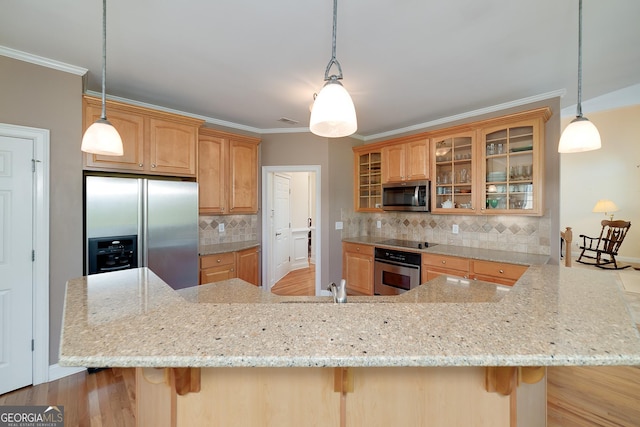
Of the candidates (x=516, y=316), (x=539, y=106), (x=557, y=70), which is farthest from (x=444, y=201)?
(x=516, y=316)

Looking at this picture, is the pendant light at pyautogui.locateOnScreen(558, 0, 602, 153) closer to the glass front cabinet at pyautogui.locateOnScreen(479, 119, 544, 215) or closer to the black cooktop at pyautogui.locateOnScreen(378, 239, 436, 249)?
the glass front cabinet at pyautogui.locateOnScreen(479, 119, 544, 215)

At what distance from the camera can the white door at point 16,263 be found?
206 centimetres

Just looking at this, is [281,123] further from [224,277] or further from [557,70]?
[557,70]

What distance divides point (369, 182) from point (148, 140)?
120 inches

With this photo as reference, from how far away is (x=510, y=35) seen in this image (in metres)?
1.85

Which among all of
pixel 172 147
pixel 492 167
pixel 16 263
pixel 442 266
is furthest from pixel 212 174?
pixel 492 167

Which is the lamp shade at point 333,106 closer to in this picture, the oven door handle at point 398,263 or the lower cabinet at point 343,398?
the lower cabinet at point 343,398

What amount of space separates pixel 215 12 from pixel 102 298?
174 centimetres

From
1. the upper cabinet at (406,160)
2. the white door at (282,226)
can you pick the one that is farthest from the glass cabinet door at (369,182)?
the white door at (282,226)

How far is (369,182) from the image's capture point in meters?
4.32

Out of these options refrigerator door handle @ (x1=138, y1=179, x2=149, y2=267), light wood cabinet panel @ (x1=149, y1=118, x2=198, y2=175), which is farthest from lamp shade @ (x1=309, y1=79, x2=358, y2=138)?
light wood cabinet panel @ (x1=149, y1=118, x2=198, y2=175)

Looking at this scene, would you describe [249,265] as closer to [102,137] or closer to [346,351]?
[102,137]

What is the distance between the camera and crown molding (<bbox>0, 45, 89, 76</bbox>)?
2.03m

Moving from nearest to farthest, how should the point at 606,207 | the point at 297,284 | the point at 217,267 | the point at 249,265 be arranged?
1. the point at 217,267
2. the point at 249,265
3. the point at 297,284
4. the point at 606,207
